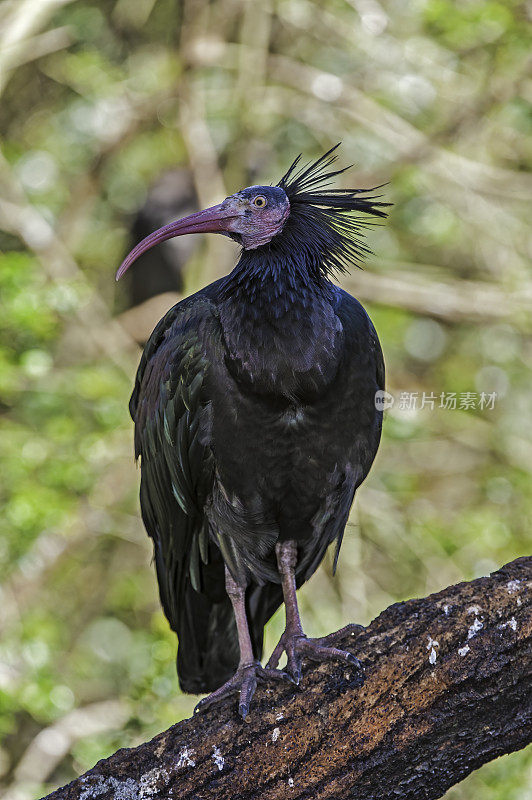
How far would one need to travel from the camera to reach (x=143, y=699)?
5723mm

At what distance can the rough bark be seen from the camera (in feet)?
9.73

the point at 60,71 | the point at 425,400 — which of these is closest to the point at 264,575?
the point at 425,400

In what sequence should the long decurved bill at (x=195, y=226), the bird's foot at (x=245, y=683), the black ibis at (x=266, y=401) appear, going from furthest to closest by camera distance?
the long decurved bill at (x=195, y=226) → the black ibis at (x=266, y=401) → the bird's foot at (x=245, y=683)

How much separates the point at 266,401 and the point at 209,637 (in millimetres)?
1259

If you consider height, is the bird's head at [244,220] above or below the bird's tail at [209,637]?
above

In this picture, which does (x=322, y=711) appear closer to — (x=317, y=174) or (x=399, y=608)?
(x=399, y=608)

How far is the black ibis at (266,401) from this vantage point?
3.45 m

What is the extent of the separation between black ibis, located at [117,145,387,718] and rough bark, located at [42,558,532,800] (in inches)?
8.3

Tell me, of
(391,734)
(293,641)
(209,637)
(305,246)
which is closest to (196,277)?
(209,637)

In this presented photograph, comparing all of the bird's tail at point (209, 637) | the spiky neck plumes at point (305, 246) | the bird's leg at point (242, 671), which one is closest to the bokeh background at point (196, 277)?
the bird's tail at point (209, 637)

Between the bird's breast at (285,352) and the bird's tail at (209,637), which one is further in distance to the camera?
the bird's tail at (209,637)

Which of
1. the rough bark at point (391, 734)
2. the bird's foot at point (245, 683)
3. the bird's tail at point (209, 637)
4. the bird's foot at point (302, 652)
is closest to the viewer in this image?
the rough bark at point (391, 734)

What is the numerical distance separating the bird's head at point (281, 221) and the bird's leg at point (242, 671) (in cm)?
129

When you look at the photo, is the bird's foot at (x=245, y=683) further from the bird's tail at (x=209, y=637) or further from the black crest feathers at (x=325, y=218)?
the black crest feathers at (x=325, y=218)
